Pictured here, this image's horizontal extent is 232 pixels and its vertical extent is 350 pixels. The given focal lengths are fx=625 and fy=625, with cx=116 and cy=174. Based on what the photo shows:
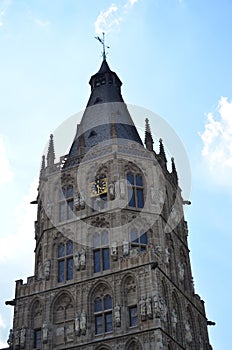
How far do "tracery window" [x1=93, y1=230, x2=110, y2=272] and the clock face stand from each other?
3481mm

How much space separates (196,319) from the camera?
147ft

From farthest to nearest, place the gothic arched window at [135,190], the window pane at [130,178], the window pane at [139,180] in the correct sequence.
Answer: the window pane at [139,180] → the window pane at [130,178] → the gothic arched window at [135,190]

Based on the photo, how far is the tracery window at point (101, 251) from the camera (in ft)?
139

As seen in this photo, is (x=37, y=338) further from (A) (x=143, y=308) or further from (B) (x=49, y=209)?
(B) (x=49, y=209)

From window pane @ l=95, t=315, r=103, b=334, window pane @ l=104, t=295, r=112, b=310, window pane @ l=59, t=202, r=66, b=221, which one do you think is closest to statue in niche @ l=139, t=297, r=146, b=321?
window pane @ l=104, t=295, r=112, b=310

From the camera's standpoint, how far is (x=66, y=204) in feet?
154

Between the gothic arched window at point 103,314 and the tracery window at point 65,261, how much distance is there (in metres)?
3.18

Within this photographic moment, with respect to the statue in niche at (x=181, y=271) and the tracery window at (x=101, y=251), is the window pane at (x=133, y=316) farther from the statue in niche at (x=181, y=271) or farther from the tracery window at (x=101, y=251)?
the statue in niche at (x=181, y=271)

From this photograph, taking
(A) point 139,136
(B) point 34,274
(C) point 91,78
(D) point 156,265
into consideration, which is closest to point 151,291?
(D) point 156,265

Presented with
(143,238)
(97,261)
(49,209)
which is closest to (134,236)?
(143,238)

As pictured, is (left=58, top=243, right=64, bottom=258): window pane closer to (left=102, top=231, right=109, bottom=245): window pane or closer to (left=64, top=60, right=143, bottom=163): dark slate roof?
(left=102, top=231, right=109, bottom=245): window pane

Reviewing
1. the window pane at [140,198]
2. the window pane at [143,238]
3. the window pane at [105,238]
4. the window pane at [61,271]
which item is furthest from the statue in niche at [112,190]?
the window pane at [61,271]

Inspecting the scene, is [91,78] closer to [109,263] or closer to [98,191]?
[98,191]

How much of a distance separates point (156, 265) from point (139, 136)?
1654 cm
